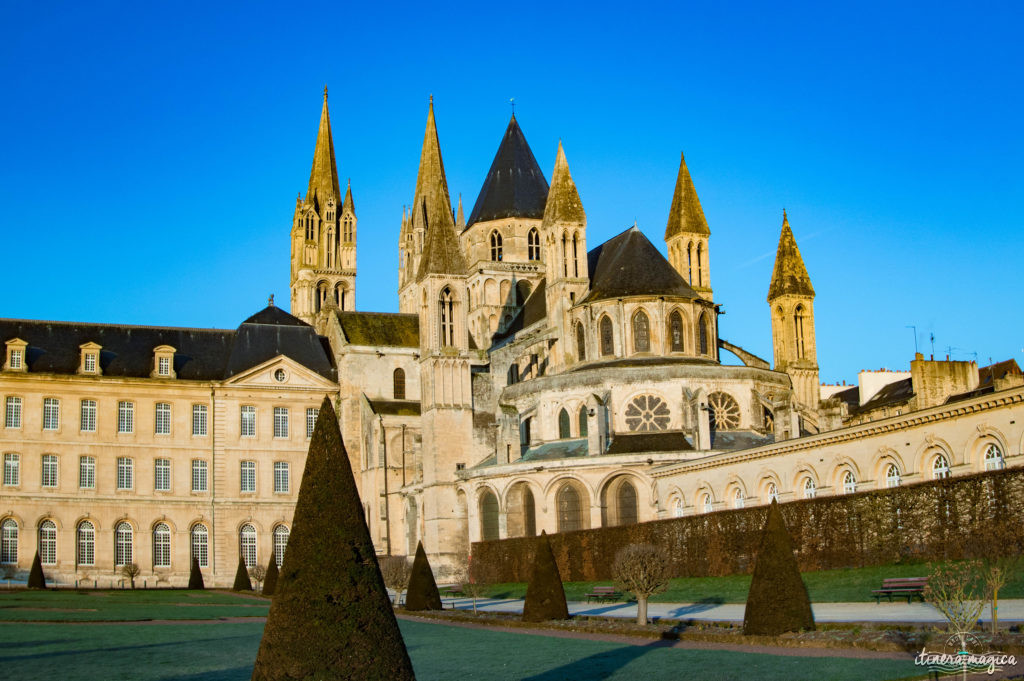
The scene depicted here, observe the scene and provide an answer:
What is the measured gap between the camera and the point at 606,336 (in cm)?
5438

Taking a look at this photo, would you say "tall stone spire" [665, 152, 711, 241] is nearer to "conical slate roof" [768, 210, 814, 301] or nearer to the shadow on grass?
"conical slate roof" [768, 210, 814, 301]

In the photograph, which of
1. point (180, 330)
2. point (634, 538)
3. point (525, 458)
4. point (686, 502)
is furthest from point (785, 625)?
point (180, 330)

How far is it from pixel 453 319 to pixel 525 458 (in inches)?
353

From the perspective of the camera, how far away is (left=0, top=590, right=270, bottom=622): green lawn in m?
30.6

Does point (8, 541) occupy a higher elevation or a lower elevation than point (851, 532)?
higher

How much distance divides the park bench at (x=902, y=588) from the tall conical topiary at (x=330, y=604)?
1518 centimetres

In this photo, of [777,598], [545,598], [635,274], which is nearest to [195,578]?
[635,274]

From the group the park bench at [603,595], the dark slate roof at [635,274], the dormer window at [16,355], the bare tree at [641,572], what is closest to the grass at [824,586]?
the park bench at [603,595]

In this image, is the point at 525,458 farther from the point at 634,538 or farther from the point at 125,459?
the point at 125,459

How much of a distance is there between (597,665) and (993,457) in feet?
55.2

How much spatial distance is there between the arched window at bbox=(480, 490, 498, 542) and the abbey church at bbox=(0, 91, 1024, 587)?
0.08 meters

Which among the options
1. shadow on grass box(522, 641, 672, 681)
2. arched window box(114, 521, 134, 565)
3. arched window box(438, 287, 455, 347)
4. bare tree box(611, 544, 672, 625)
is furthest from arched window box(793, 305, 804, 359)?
shadow on grass box(522, 641, 672, 681)

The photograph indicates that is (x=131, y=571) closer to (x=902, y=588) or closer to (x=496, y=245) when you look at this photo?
(x=496, y=245)

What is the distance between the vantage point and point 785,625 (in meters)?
20.7
